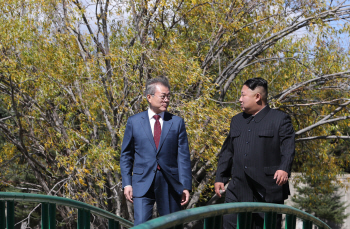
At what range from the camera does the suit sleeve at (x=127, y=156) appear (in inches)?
166

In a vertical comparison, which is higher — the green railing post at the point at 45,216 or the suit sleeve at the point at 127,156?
the suit sleeve at the point at 127,156

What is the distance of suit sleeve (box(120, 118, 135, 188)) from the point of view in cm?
421

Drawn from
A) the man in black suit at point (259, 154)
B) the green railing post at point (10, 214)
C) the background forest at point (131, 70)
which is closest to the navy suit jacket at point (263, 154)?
the man in black suit at point (259, 154)

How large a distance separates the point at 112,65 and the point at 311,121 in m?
7.18

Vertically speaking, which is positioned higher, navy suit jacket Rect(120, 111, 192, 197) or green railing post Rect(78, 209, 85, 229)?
navy suit jacket Rect(120, 111, 192, 197)

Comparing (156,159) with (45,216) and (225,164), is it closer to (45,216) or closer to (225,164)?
(225,164)

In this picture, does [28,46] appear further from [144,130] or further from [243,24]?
[144,130]

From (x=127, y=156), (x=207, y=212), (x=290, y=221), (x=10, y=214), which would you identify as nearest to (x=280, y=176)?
(x=290, y=221)

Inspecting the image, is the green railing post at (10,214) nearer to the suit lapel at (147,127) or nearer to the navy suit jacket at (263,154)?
the suit lapel at (147,127)

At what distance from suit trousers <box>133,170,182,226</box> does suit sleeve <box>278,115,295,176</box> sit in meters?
1.03

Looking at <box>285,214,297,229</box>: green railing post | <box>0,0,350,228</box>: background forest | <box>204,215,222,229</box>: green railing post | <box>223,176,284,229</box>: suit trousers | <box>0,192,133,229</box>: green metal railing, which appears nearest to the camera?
<box>204,215,222,229</box>: green railing post

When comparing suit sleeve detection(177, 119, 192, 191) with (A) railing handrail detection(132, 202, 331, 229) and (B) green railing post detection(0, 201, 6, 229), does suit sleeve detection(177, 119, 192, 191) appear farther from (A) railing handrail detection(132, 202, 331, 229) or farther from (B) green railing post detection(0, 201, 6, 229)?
(B) green railing post detection(0, 201, 6, 229)

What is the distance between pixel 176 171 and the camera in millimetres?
4215

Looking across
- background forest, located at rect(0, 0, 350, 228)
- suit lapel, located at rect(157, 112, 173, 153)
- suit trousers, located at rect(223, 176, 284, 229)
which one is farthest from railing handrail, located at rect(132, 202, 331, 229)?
background forest, located at rect(0, 0, 350, 228)
